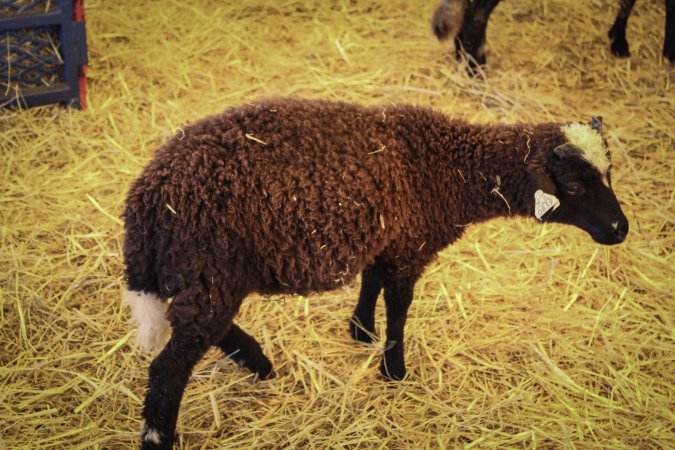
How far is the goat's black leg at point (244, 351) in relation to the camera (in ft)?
11.9

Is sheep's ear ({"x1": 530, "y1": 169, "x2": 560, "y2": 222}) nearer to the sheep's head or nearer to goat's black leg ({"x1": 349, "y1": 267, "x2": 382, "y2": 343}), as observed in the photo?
the sheep's head

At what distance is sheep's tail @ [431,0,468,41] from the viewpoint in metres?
5.41

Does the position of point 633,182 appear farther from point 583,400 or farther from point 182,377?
point 182,377

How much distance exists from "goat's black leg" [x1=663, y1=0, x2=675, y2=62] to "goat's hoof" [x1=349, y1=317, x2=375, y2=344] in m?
3.95

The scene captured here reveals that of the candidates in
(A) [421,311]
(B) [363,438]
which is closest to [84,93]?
(A) [421,311]

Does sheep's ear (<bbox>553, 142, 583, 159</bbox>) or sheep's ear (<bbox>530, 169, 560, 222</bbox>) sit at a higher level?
sheep's ear (<bbox>553, 142, 583, 159</bbox>)

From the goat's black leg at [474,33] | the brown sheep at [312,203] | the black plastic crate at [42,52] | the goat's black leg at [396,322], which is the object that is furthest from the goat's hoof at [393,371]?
the black plastic crate at [42,52]

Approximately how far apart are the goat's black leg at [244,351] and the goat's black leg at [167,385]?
53cm

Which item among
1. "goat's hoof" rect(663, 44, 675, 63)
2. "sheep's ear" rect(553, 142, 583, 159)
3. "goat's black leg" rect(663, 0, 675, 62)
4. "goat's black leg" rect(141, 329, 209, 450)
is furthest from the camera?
"goat's hoof" rect(663, 44, 675, 63)

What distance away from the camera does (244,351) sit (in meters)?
3.65

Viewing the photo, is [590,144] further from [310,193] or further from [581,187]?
[310,193]

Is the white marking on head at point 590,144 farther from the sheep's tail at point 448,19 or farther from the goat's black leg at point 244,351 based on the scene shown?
the sheep's tail at point 448,19

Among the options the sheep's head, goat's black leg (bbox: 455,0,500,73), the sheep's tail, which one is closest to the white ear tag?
the sheep's head

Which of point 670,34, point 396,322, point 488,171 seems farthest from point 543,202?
point 670,34
